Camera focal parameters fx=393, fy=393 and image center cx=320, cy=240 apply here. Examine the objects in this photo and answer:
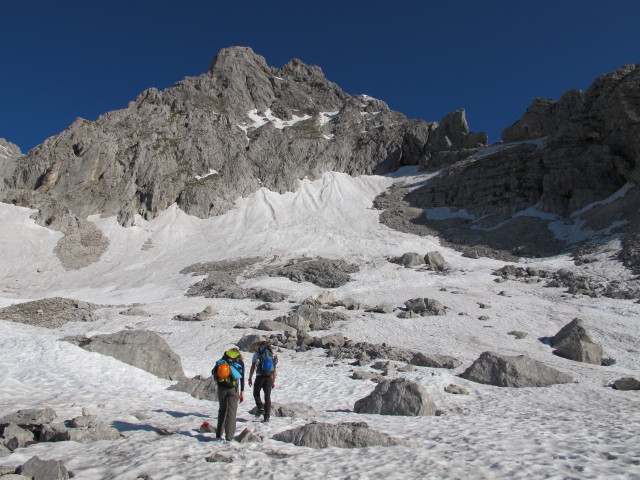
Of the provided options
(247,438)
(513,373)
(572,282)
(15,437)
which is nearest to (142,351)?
(15,437)

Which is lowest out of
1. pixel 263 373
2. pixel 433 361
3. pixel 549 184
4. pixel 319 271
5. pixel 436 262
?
pixel 433 361

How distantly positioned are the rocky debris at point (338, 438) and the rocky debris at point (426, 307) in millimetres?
24404

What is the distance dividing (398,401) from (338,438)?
14.1 feet

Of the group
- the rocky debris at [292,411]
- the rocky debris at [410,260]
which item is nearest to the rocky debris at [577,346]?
the rocky debris at [292,411]

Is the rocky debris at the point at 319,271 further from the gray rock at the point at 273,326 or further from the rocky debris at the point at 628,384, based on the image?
the rocky debris at the point at 628,384

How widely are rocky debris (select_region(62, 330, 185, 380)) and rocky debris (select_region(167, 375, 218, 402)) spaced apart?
152cm

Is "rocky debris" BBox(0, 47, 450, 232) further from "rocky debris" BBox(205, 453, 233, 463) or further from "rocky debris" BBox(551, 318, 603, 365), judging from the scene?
"rocky debris" BBox(205, 453, 233, 463)

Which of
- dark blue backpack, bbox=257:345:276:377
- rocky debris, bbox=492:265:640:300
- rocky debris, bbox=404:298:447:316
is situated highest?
rocky debris, bbox=492:265:640:300

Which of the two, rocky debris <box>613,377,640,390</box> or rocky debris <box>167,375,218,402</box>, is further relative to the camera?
rocky debris <box>613,377,640,390</box>

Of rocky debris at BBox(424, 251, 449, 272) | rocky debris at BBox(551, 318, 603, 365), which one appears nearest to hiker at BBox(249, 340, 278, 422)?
rocky debris at BBox(551, 318, 603, 365)

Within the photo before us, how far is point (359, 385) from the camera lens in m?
16.5

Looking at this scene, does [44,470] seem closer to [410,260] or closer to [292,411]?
[292,411]

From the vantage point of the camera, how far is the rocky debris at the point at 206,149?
248 feet

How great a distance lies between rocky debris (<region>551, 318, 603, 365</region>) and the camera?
22406 mm
